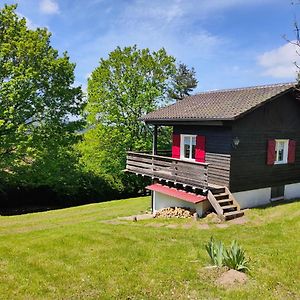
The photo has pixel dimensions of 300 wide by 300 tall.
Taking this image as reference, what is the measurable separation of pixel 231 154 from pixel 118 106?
16924mm

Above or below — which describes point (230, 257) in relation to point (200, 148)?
below

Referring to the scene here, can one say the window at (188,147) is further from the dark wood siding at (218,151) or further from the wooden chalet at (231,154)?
the dark wood siding at (218,151)

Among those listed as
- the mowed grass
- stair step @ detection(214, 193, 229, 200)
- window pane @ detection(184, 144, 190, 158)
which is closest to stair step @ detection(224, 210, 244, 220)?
stair step @ detection(214, 193, 229, 200)

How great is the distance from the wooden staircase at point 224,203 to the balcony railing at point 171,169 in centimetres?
64

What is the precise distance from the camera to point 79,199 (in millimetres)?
27828

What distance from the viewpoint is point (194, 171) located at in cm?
1547

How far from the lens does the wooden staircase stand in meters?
14.5

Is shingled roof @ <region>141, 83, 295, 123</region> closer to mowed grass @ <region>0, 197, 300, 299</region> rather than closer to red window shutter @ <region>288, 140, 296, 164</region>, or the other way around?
red window shutter @ <region>288, 140, 296, 164</region>

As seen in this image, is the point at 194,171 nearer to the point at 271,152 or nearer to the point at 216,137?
the point at 216,137

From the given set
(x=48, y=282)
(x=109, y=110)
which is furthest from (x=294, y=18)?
(x=109, y=110)

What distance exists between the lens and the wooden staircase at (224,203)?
14469mm

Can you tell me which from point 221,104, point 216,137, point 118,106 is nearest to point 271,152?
point 216,137

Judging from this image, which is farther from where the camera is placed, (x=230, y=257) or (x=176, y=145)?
(x=176, y=145)

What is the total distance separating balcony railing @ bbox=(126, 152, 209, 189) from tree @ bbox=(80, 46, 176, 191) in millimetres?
10220
